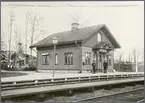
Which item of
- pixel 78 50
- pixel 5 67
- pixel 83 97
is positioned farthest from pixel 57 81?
pixel 78 50

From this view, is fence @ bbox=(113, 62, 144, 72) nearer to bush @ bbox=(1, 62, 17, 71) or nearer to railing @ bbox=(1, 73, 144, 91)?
railing @ bbox=(1, 73, 144, 91)

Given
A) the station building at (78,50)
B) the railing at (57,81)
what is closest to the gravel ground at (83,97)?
the railing at (57,81)

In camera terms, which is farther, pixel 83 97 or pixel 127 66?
pixel 127 66

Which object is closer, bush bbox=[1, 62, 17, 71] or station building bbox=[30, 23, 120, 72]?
bush bbox=[1, 62, 17, 71]

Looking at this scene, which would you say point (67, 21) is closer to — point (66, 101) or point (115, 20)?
point (115, 20)

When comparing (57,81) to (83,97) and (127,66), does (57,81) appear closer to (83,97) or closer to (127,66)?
(83,97)

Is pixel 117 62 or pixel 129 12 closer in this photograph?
pixel 129 12

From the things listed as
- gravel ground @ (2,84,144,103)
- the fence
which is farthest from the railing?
gravel ground @ (2,84,144,103)

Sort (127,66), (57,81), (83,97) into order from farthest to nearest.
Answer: (57,81) < (127,66) < (83,97)

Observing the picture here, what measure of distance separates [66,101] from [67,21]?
36.6 inches

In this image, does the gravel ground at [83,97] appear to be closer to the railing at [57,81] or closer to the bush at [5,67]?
the railing at [57,81]

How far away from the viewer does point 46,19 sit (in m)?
3.11

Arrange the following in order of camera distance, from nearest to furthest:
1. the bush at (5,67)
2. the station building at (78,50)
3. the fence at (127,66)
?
the bush at (5,67)
the fence at (127,66)
the station building at (78,50)

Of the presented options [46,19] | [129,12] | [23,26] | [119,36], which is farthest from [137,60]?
[23,26]
